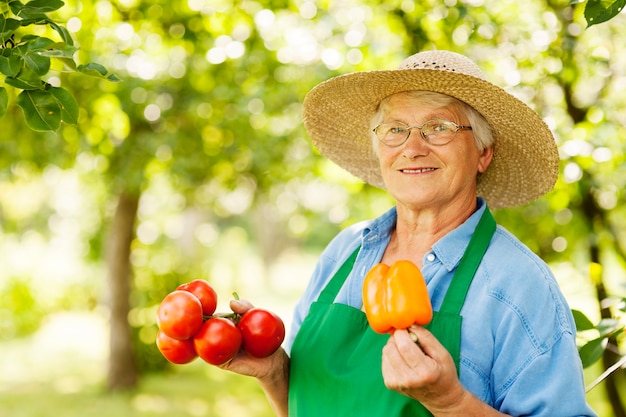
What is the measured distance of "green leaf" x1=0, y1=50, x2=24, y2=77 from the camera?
1.65 metres

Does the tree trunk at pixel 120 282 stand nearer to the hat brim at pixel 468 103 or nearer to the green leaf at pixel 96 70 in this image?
the hat brim at pixel 468 103

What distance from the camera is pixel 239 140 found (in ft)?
19.8

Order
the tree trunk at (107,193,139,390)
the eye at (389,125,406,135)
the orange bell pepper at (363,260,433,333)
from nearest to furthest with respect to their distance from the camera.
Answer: the orange bell pepper at (363,260,433,333), the eye at (389,125,406,135), the tree trunk at (107,193,139,390)

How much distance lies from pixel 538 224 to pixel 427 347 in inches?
127

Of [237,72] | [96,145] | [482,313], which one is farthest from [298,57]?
[482,313]

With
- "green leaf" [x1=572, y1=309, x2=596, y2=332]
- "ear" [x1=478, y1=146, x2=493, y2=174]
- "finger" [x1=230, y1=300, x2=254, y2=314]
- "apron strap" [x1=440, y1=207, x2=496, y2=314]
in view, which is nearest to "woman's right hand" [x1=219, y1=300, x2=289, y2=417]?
"finger" [x1=230, y1=300, x2=254, y2=314]

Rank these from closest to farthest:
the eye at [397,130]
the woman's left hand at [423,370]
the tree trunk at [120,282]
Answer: the woman's left hand at [423,370] < the eye at [397,130] < the tree trunk at [120,282]

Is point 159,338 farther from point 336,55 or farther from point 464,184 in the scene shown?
point 336,55

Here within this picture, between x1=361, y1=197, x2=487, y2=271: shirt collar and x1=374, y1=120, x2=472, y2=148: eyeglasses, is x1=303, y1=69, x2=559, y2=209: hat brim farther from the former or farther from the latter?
x1=361, y1=197, x2=487, y2=271: shirt collar

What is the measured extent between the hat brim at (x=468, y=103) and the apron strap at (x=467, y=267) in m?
0.30

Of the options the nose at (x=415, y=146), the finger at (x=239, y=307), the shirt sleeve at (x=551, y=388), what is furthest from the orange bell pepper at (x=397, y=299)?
the finger at (x=239, y=307)

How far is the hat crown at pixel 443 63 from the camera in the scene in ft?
6.38

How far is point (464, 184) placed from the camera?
1991 millimetres

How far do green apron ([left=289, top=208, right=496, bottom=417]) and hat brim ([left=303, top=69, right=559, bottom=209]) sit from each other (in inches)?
10.3
